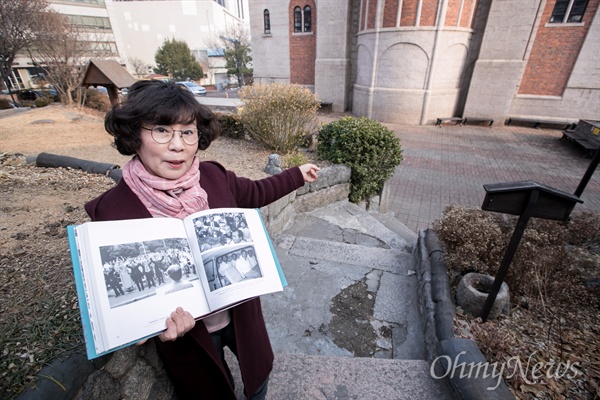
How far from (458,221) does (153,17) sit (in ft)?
189

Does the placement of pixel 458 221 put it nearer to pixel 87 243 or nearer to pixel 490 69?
pixel 87 243

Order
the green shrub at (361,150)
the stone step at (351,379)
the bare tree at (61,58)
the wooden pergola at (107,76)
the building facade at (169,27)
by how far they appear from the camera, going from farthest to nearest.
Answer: the building facade at (169,27) → the bare tree at (61,58) → the wooden pergola at (107,76) → the green shrub at (361,150) → the stone step at (351,379)

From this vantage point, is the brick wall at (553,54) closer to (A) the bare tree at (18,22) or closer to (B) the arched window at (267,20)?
(B) the arched window at (267,20)

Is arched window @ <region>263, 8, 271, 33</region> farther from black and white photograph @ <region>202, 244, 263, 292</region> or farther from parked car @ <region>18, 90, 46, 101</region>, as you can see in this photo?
black and white photograph @ <region>202, 244, 263, 292</region>

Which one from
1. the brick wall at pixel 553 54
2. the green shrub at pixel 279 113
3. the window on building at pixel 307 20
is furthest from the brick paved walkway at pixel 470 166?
the window on building at pixel 307 20

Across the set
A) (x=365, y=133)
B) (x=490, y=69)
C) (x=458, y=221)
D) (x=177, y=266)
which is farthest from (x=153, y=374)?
(x=490, y=69)

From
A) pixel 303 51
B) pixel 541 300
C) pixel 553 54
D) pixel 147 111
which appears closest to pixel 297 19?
pixel 303 51

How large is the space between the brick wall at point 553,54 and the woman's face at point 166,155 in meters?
17.1

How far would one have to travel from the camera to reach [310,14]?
16.6m

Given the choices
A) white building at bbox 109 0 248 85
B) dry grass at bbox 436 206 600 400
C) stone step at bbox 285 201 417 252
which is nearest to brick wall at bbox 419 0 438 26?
stone step at bbox 285 201 417 252

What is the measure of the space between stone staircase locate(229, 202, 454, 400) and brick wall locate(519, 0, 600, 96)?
13642 millimetres

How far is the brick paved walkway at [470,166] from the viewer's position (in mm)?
7391

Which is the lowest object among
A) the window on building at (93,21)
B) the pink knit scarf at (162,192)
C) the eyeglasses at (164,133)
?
the pink knit scarf at (162,192)

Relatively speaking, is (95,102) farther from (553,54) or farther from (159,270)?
(553,54)
